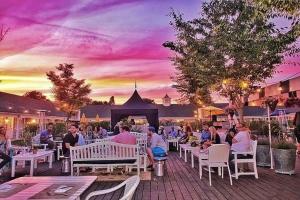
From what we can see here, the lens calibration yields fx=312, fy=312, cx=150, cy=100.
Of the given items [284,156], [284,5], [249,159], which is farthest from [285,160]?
[284,5]

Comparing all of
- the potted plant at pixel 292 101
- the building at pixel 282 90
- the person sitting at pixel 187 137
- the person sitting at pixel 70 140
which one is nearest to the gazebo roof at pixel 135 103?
the person sitting at pixel 187 137

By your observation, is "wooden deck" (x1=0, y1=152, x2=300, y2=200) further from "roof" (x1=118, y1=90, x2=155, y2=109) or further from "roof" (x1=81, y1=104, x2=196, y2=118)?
"roof" (x1=81, y1=104, x2=196, y2=118)

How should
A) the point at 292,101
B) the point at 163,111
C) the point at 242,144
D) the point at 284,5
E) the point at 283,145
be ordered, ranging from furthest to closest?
1. the point at 163,111
2. the point at 292,101
3. the point at 283,145
4. the point at 242,144
5. the point at 284,5

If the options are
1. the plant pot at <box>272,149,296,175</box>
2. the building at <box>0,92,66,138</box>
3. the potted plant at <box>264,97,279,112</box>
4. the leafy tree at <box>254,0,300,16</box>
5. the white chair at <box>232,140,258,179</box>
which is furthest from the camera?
the building at <box>0,92,66,138</box>

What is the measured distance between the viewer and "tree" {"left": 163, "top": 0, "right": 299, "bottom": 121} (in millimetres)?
11680

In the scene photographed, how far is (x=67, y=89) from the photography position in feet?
143

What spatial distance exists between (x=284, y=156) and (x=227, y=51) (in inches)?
204

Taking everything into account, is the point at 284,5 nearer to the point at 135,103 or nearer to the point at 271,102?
the point at 271,102

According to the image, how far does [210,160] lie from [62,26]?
966 cm

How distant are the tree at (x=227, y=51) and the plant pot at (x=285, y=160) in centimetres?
352

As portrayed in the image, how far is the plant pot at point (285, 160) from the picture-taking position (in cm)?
891

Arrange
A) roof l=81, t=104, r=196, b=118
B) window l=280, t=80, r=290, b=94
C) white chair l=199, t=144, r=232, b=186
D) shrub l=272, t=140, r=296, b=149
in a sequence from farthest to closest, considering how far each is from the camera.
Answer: roof l=81, t=104, r=196, b=118 → window l=280, t=80, r=290, b=94 → shrub l=272, t=140, r=296, b=149 → white chair l=199, t=144, r=232, b=186

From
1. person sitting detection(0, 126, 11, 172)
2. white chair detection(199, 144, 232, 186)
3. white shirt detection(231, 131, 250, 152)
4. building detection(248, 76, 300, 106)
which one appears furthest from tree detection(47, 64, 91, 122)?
white chair detection(199, 144, 232, 186)

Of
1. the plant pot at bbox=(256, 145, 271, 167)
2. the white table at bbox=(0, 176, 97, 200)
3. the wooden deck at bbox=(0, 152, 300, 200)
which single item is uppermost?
the white table at bbox=(0, 176, 97, 200)
